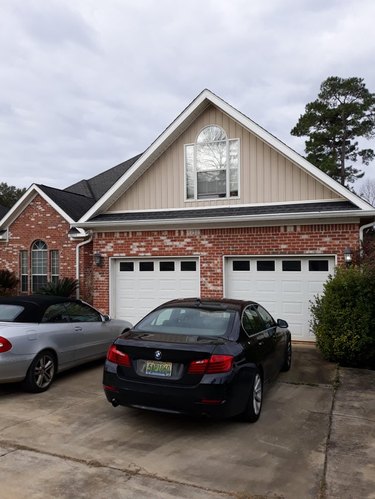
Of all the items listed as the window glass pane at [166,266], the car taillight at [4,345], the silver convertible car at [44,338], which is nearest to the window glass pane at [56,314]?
the silver convertible car at [44,338]

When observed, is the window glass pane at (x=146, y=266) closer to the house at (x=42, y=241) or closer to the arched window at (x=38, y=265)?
the house at (x=42, y=241)

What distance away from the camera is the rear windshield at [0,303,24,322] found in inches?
259

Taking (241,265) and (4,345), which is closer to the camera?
(4,345)

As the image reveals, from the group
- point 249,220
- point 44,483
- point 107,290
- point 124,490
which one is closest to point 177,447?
point 124,490

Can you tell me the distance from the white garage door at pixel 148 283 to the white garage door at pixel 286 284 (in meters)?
1.16

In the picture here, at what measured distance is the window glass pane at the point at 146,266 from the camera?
11.9m

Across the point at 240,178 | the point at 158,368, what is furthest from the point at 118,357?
the point at 240,178

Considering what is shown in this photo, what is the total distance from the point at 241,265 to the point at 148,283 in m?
2.60

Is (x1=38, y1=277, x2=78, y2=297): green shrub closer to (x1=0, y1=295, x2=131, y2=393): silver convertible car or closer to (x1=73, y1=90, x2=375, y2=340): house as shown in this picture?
(x1=73, y1=90, x2=375, y2=340): house

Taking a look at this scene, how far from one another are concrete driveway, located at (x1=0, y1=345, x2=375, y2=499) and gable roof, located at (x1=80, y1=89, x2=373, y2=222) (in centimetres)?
530

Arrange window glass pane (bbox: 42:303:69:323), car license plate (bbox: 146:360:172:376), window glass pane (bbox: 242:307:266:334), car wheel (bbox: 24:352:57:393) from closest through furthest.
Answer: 1. car license plate (bbox: 146:360:172:376)
2. window glass pane (bbox: 242:307:266:334)
3. car wheel (bbox: 24:352:57:393)
4. window glass pane (bbox: 42:303:69:323)

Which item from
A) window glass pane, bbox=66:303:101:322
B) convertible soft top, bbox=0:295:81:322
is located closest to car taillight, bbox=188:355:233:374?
convertible soft top, bbox=0:295:81:322

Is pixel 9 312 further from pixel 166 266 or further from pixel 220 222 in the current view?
pixel 220 222

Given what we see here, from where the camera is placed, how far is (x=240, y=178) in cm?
1138
